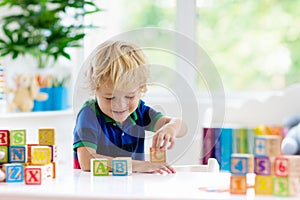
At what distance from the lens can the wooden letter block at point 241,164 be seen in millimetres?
930

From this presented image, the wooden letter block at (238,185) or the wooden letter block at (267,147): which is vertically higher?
the wooden letter block at (267,147)

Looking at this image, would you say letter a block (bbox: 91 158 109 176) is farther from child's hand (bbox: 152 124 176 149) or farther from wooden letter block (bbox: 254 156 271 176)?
wooden letter block (bbox: 254 156 271 176)

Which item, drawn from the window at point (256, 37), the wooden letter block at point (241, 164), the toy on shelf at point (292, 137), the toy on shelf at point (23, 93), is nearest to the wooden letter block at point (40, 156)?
the wooden letter block at point (241, 164)

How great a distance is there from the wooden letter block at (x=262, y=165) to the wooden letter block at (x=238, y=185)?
0.09 feet

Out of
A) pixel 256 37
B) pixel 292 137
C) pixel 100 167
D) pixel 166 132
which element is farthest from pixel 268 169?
pixel 256 37

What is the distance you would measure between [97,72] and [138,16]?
2266mm

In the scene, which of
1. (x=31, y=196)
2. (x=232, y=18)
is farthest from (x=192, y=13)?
(x=31, y=196)

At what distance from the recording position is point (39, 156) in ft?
3.58

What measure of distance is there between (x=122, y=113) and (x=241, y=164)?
27cm

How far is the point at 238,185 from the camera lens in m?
0.93

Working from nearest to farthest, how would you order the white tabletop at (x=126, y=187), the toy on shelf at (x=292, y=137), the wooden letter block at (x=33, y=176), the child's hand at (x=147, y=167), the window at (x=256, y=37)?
the white tabletop at (x=126, y=187) < the wooden letter block at (x=33, y=176) < the child's hand at (x=147, y=167) < the toy on shelf at (x=292, y=137) < the window at (x=256, y=37)

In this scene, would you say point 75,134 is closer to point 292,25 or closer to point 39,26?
point 39,26

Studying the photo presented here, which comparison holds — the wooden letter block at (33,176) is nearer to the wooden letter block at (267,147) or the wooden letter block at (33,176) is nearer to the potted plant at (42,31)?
the wooden letter block at (267,147)

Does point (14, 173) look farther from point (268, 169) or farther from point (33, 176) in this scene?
point (268, 169)
